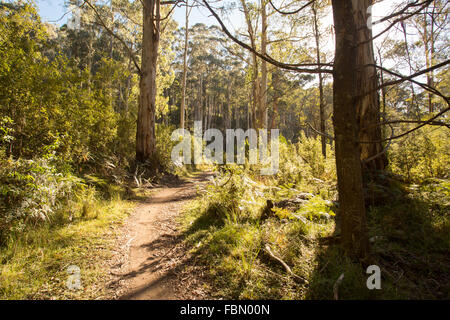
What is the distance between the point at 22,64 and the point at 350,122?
5.21 meters

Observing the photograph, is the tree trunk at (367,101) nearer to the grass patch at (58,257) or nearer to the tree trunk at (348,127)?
the tree trunk at (348,127)

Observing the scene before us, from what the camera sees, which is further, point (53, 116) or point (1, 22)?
point (53, 116)

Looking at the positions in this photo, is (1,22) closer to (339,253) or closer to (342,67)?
(342,67)

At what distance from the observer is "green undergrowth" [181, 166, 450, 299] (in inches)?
72.7

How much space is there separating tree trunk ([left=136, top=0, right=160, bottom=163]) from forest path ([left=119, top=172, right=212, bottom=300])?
11.5ft

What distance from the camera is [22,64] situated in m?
3.74

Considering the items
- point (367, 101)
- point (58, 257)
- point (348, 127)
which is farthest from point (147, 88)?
point (348, 127)

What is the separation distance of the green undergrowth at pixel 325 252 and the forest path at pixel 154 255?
0.30 meters

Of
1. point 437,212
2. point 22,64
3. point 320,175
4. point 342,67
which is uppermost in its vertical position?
point 22,64

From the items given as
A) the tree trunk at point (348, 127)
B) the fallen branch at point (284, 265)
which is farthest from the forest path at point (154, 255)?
the tree trunk at point (348, 127)

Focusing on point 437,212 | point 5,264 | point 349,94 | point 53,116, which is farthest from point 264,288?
point 53,116

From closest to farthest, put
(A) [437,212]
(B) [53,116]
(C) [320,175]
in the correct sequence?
(A) [437,212], (B) [53,116], (C) [320,175]

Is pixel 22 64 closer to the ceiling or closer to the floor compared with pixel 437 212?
closer to the ceiling

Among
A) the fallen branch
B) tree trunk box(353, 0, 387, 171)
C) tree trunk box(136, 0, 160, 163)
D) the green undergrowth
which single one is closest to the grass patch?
the green undergrowth
